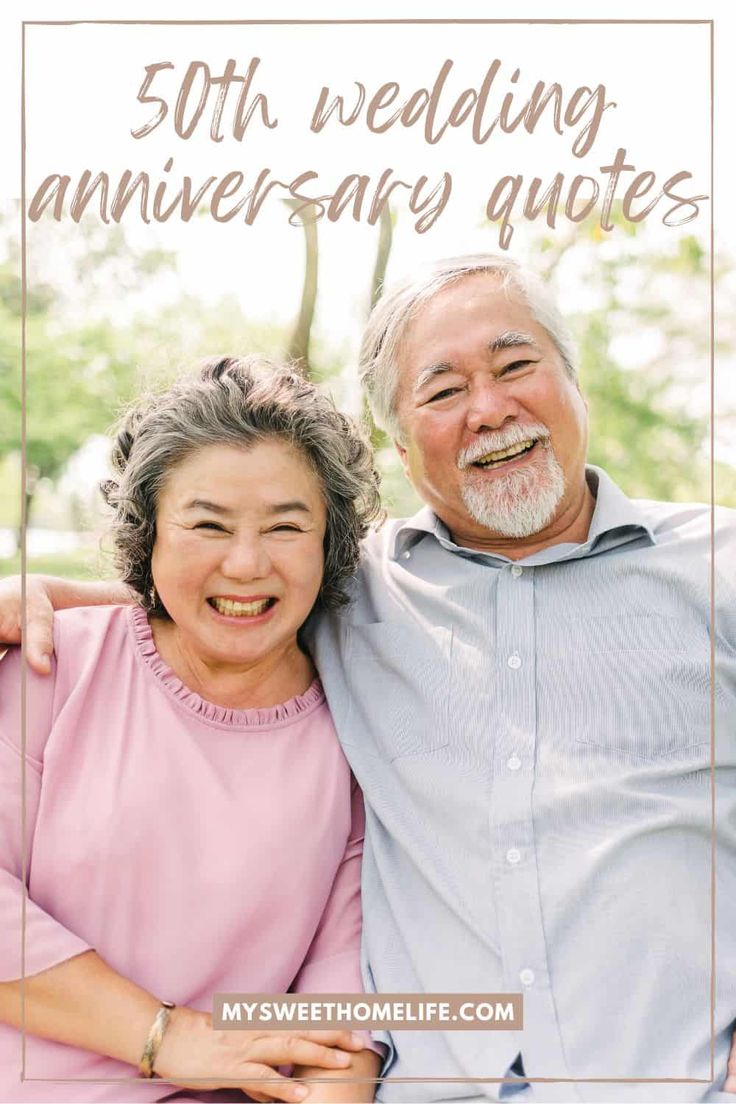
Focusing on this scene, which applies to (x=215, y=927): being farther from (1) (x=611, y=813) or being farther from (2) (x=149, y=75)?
(2) (x=149, y=75)

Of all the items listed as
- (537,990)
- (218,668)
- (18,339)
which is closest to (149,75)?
(18,339)

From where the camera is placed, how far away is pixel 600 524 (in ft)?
7.81

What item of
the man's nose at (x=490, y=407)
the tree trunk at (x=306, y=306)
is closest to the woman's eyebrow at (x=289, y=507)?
the tree trunk at (x=306, y=306)

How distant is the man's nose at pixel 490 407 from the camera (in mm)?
2320

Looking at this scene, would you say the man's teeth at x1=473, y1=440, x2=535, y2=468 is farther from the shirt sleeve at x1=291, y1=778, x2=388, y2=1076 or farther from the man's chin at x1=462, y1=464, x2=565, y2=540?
the shirt sleeve at x1=291, y1=778, x2=388, y2=1076

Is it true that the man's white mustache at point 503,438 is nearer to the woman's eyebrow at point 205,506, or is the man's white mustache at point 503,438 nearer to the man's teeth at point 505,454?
the man's teeth at point 505,454

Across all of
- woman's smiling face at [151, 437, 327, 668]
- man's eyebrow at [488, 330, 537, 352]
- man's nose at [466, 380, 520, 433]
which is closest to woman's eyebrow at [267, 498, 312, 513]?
woman's smiling face at [151, 437, 327, 668]

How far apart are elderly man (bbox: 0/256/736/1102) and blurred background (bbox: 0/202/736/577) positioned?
94 millimetres

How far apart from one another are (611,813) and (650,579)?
0.50 meters

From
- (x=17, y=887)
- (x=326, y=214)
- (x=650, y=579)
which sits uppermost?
(x=326, y=214)

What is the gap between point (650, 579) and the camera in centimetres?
233

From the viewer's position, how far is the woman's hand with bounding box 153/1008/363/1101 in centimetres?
206

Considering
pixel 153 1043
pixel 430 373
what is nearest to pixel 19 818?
pixel 153 1043

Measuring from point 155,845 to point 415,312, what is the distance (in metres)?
1.23
